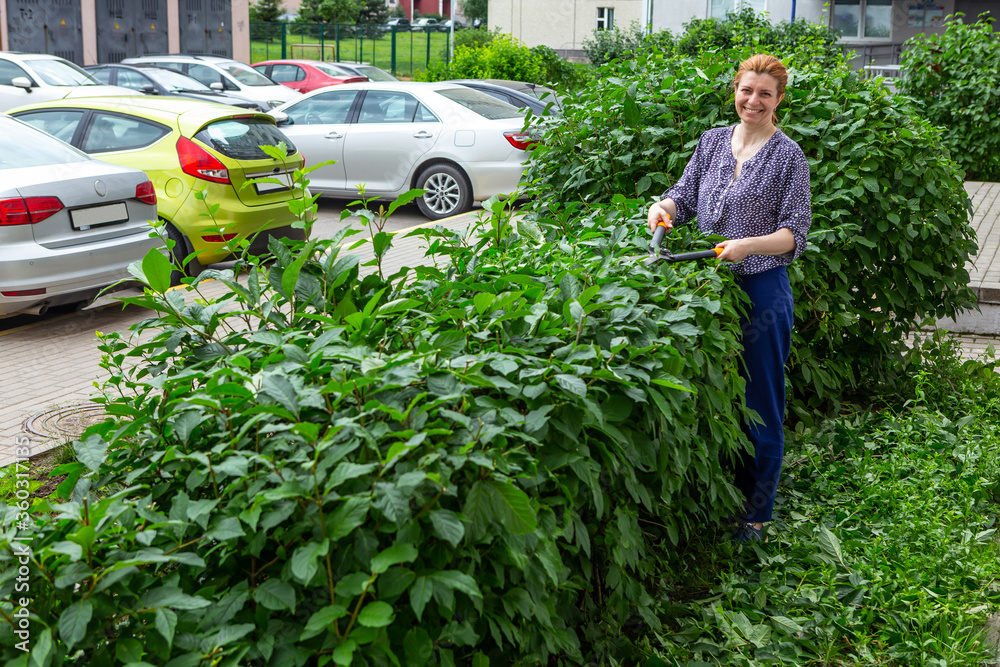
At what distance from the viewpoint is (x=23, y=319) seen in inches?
297

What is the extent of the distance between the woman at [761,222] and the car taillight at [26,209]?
191 inches

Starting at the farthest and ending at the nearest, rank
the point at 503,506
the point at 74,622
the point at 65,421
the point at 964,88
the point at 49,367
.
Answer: the point at 964,88 < the point at 49,367 < the point at 65,421 < the point at 503,506 < the point at 74,622

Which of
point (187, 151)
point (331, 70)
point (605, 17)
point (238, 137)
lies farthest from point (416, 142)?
point (605, 17)

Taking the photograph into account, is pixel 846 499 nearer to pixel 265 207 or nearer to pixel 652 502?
pixel 652 502

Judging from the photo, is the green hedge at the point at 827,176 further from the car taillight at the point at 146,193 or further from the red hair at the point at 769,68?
the car taillight at the point at 146,193

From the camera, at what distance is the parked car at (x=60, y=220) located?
6.58 m

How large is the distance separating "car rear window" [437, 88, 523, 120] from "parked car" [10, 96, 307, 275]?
3495 mm

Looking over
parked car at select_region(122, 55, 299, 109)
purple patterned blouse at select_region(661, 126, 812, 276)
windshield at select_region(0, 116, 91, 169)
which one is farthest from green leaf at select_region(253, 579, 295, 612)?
parked car at select_region(122, 55, 299, 109)

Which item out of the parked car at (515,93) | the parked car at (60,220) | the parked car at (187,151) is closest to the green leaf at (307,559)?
the parked car at (60,220)

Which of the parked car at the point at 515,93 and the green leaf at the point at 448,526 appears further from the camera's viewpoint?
the parked car at the point at 515,93

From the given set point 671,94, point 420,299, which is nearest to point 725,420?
point 420,299

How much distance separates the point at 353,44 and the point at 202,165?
35575mm

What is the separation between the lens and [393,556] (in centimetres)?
163

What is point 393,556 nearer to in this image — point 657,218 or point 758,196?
point 657,218
